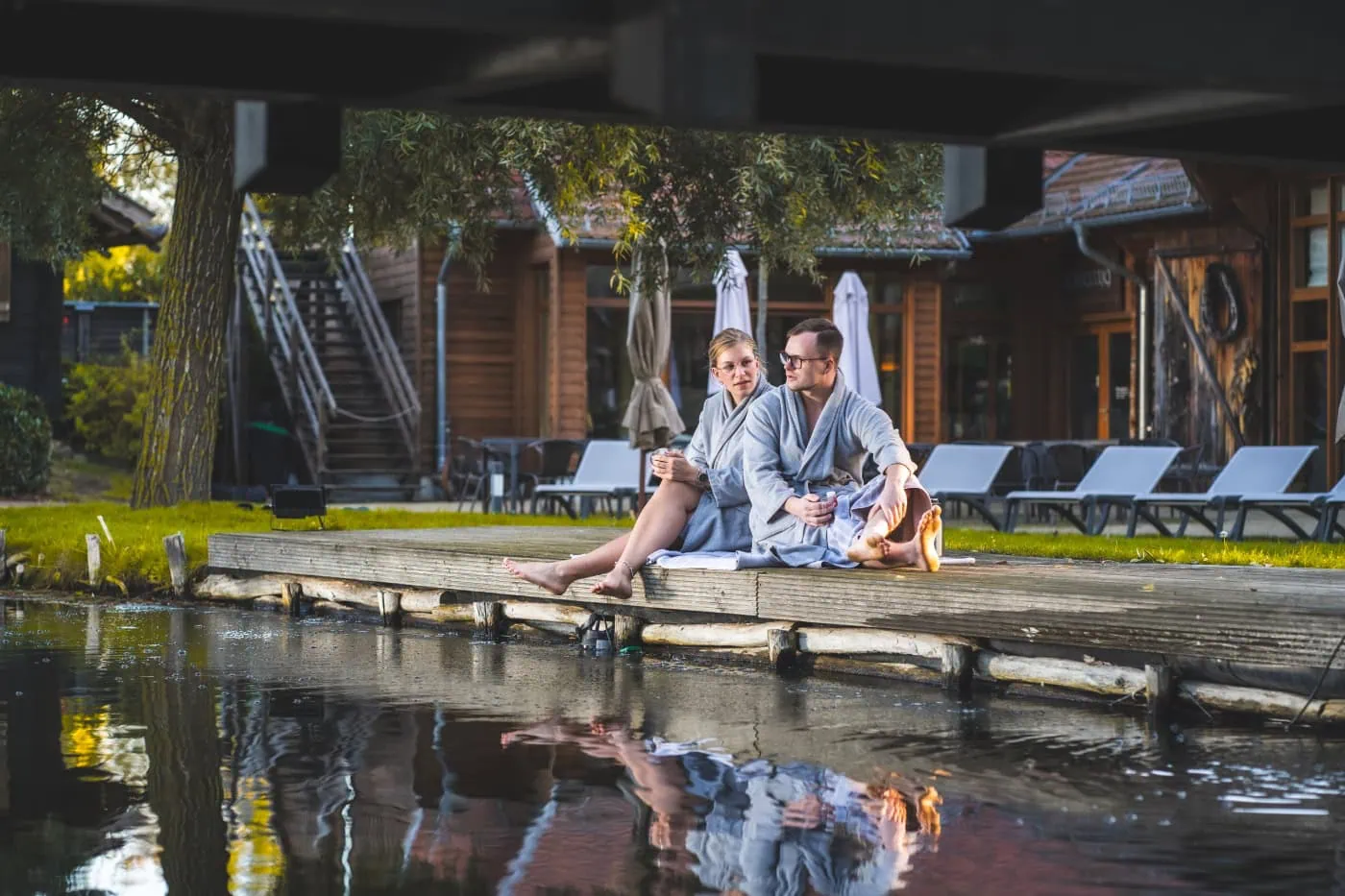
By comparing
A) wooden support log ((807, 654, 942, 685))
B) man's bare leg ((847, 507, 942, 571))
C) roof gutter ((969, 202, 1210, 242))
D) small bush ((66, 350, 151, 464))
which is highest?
A: roof gutter ((969, 202, 1210, 242))

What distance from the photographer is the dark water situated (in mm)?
5285

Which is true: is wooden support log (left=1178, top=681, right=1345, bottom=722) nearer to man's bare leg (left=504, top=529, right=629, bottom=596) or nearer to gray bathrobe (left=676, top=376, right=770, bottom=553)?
gray bathrobe (left=676, top=376, right=770, bottom=553)

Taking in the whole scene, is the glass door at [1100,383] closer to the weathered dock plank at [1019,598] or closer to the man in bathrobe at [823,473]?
the weathered dock plank at [1019,598]

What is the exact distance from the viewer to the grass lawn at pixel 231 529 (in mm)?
12781

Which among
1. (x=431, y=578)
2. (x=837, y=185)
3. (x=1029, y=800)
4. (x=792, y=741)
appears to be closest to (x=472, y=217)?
(x=837, y=185)

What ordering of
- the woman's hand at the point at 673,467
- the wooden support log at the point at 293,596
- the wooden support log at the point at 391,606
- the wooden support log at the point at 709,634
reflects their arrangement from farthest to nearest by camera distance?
the wooden support log at the point at 293,596, the wooden support log at the point at 391,606, the woman's hand at the point at 673,467, the wooden support log at the point at 709,634

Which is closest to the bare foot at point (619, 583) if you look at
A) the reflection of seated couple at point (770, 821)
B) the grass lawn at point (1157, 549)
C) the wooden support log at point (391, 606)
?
the wooden support log at point (391, 606)

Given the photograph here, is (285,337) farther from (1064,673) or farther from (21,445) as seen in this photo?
(1064,673)

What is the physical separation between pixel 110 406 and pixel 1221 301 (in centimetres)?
1522

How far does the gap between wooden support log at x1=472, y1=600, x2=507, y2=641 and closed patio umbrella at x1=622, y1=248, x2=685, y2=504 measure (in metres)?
6.58

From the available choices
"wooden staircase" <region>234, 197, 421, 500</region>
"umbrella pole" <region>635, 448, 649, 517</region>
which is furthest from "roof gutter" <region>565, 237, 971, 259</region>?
"umbrella pole" <region>635, 448, 649, 517</region>

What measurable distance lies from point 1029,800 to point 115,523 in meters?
11.6

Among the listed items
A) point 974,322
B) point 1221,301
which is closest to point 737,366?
point 1221,301

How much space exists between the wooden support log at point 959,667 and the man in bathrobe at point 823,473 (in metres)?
0.76
